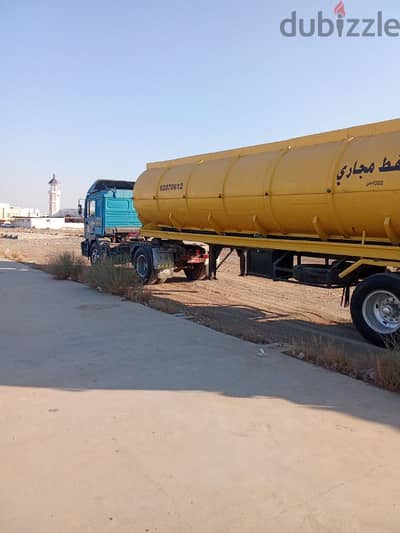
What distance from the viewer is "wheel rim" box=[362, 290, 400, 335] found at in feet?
25.5

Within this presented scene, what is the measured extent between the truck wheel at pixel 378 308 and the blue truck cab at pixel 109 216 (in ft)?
38.2

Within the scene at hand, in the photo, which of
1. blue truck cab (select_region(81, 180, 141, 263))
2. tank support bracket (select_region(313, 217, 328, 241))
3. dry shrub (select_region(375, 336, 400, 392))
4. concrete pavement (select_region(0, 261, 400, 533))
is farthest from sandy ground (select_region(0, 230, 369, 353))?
blue truck cab (select_region(81, 180, 141, 263))

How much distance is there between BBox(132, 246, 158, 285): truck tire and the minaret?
452ft

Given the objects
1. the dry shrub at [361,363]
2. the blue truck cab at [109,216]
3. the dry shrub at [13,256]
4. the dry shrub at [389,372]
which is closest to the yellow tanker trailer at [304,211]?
the dry shrub at [361,363]

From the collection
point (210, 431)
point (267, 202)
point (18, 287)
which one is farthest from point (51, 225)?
point (210, 431)

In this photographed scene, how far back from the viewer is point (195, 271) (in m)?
15.7

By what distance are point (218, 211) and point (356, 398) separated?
22.6 ft

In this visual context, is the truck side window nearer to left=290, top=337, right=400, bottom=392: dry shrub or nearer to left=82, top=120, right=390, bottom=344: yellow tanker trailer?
left=82, top=120, right=390, bottom=344: yellow tanker trailer

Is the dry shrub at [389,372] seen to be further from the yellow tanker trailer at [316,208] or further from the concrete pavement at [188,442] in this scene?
the yellow tanker trailer at [316,208]

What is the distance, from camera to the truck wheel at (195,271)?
15352 millimetres

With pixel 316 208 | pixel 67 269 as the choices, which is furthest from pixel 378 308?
pixel 67 269

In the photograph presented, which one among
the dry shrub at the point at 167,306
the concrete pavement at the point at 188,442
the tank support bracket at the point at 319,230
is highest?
the tank support bracket at the point at 319,230

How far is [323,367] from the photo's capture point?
6.27 m

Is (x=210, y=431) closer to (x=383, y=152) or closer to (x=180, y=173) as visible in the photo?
(x=383, y=152)
